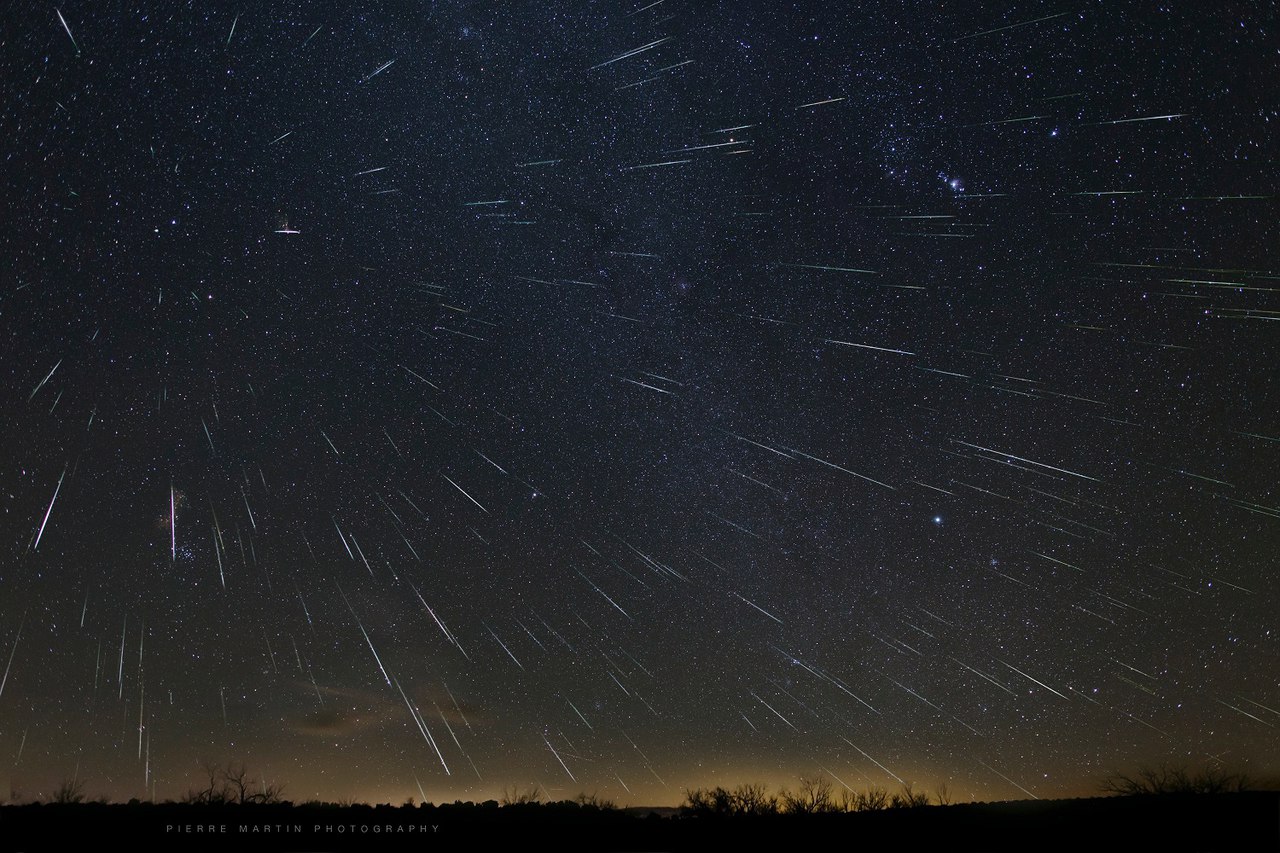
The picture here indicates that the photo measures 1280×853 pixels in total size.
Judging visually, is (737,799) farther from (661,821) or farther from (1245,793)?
(1245,793)

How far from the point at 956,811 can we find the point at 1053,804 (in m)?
1.79

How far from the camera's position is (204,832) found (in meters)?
12.2

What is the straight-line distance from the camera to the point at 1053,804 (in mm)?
15039

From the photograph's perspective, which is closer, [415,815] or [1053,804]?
[415,815]

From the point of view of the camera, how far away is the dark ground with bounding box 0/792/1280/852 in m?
11.9

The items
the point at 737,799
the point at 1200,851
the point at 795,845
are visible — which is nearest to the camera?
the point at 1200,851

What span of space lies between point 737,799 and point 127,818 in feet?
35.8

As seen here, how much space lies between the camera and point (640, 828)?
528 inches

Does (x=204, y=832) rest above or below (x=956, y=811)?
above

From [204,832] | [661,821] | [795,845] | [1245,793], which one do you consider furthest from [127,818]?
[1245,793]

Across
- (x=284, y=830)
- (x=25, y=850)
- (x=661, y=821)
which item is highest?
(x=25, y=850)

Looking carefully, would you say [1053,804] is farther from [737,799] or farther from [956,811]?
[737,799]

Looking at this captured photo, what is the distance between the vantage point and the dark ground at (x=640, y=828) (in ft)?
39.0

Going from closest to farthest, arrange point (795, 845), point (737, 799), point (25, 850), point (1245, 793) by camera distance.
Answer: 1. point (25, 850)
2. point (795, 845)
3. point (1245, 793)
4. point (737, 799)
